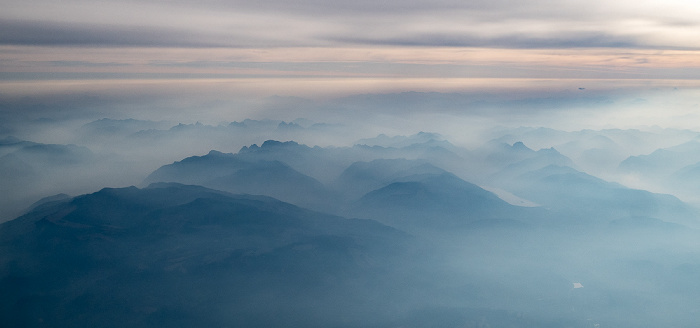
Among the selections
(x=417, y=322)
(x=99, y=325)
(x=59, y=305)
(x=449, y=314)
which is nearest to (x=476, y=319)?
(x=449, y=314)

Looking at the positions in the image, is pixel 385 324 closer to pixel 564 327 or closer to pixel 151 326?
pixel 564 327

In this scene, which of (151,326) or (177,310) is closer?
(151,326)

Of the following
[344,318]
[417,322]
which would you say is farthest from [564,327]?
[344,318]

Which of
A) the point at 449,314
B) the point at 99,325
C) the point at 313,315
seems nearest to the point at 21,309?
the point at 99,325

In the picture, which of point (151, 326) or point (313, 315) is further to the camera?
point (313, 315)

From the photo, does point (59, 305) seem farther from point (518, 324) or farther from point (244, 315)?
point (518, 324)

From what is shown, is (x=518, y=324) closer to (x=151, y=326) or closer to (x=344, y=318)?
(x=344, y=318)

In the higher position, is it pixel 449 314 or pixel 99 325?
pixel 449 314

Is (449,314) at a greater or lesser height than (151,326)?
greater
